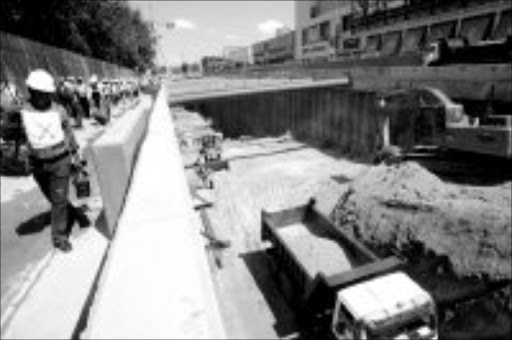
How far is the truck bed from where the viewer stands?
270 inches

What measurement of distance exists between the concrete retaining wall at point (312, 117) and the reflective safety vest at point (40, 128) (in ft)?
38.3

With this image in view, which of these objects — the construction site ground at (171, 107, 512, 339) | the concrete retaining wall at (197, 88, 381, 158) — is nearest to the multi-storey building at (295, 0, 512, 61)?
the concrete retaining wall at (197, 88, 381, 158)

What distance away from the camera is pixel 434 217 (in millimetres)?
7355

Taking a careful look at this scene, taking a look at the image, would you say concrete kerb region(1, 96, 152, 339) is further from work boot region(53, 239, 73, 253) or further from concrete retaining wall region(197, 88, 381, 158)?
concrete retaining wall region(197, 88, 381, 158)

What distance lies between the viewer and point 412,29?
3691 centimetres

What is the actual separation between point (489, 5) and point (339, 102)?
698 inches

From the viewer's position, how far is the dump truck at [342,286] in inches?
179

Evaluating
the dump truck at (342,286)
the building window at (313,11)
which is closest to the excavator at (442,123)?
the dump truck at (342,286)

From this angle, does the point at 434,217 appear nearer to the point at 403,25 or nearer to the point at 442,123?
the point at 442,123

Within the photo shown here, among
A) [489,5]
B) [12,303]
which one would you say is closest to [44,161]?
[12,303]

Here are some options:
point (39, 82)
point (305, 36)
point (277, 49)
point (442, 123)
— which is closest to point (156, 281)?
point (39, 82)

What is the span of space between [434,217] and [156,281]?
6666 millimetres

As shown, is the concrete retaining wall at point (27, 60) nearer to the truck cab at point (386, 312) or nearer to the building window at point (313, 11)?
the truck cab at point (386, 312)

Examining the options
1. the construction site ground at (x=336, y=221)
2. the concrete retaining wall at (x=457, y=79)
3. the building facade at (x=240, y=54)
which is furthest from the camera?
the building facade at (x=240, y=54)
